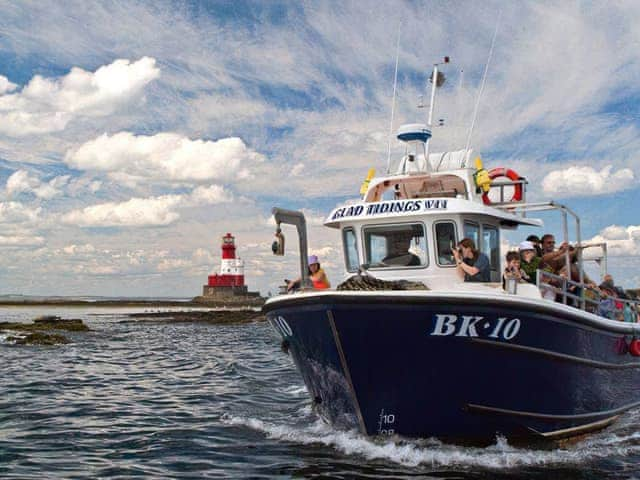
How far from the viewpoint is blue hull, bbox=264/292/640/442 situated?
8.77 meters

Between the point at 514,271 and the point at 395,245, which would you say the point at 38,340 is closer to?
the point at 395,245

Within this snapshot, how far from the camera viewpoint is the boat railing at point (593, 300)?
10.6 m

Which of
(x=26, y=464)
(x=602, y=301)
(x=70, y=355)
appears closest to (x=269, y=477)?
(x=26, y=464)

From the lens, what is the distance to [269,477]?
8.72 m

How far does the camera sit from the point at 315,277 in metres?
11.9

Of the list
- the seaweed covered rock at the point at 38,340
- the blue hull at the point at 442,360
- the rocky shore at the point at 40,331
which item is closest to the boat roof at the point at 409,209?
the blue hull at the point at 442,360

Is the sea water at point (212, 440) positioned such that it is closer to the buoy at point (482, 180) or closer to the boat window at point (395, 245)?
the boat window at point (395, 245)

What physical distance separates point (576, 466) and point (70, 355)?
20.0m

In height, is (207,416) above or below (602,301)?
below

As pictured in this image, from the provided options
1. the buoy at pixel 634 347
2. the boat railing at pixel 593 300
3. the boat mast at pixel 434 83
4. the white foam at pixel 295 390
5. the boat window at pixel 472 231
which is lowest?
the white foam at pixel 295 390

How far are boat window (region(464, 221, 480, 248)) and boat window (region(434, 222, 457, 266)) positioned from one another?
0.83ft

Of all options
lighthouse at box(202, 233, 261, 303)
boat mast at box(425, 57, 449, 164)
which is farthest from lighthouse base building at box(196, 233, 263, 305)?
boat mast at box(425, 57, 449, 164)

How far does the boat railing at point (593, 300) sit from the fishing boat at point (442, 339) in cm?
10

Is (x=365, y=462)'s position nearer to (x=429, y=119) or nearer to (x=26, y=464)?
→ (x=26, y=464)
